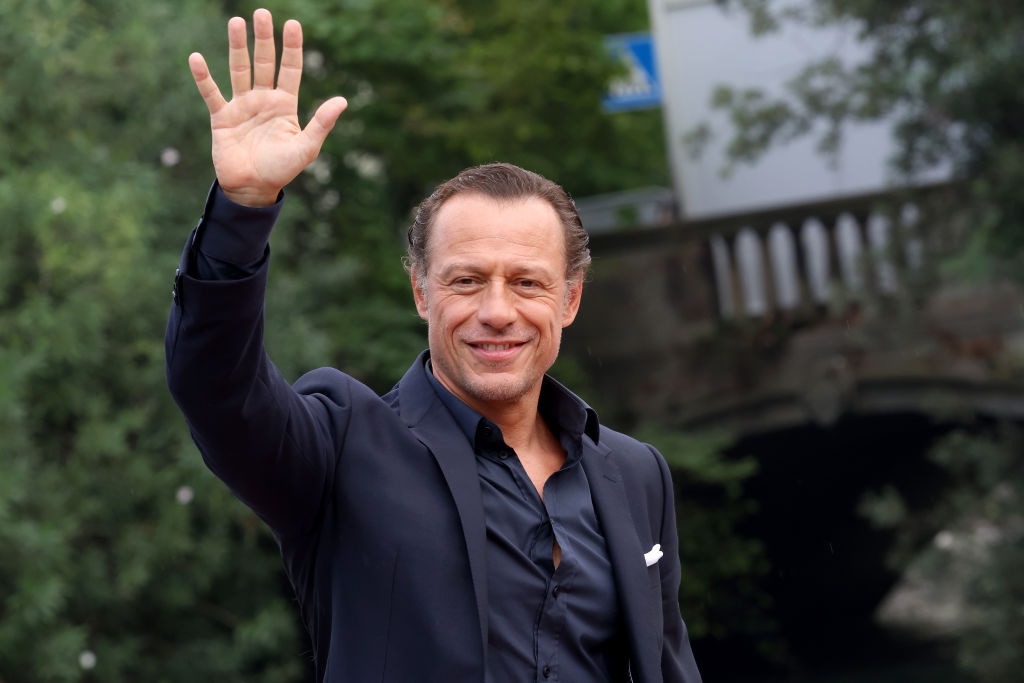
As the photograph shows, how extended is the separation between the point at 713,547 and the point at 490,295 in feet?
32.8

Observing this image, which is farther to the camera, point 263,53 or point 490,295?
point 490,295

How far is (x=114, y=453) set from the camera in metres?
7.45

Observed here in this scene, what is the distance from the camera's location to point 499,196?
6.99 ft

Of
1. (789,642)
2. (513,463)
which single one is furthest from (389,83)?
(513,463)

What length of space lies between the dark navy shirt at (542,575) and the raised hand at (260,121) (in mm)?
484

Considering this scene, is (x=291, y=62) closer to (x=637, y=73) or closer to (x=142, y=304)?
(x=142, y=304)

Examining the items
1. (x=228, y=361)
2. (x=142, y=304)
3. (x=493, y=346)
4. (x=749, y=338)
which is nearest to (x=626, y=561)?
(x=493, y=346)

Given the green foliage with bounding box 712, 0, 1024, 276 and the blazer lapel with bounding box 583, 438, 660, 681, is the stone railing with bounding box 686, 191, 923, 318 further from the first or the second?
the blazer lapel with bounding box 583, 438, 660, 681

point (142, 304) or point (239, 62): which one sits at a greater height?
point (239, 62)

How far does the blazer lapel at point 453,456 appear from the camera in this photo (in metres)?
1.91

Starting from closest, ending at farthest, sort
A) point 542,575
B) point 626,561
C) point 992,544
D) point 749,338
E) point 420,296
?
point 542,575, point 626,561, point 420,296, point 992,544, point 749,338

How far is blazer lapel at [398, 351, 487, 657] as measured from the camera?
6.26ft

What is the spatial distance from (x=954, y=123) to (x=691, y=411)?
3498mm

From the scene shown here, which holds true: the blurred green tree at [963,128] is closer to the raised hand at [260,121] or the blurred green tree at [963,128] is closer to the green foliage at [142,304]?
the green foliage at [142,304]
